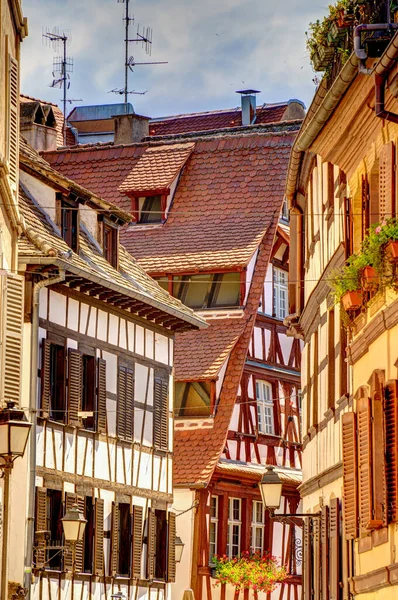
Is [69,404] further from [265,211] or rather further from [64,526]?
[265,211]

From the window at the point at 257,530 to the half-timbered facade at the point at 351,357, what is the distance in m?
13.7

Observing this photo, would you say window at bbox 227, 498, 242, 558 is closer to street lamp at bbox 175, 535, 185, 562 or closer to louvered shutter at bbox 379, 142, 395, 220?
street lamp at bbox 175, 535, 185, 562

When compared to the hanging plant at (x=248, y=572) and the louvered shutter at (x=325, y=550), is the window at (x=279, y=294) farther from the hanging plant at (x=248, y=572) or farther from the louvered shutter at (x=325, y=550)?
the louvered shutter at (x=325, y=550)

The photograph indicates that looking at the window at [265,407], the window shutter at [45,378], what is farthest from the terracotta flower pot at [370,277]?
the window at [265,407]

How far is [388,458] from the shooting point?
1490cm

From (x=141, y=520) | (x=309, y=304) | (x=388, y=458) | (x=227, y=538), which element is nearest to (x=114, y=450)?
(x=141, y=520)

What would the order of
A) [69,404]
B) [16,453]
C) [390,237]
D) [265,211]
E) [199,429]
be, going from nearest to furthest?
[390,237], [16,453], [69,404], [199,429], [265,211]

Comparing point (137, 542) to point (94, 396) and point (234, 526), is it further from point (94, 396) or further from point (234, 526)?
point (234, 526)

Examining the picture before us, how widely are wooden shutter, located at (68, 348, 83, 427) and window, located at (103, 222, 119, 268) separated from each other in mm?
3238

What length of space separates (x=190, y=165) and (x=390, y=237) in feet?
92.3

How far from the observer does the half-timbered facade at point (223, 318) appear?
1463 inches

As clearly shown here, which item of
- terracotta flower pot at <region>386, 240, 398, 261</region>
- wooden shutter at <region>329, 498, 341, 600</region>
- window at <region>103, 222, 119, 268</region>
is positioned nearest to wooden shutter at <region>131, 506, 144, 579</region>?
window at <region>103, 222, 119, 268</region>

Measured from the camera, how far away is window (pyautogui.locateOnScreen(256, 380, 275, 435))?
3950 cm

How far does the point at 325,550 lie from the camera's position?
72.1 ft
